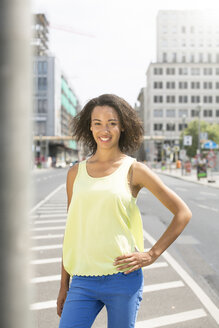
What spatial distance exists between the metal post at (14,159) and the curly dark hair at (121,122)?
200 cm

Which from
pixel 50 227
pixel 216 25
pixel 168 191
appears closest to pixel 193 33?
pixel 216 25

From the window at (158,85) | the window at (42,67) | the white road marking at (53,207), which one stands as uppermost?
the window at (42,67)

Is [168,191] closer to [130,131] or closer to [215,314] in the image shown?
[130,131]

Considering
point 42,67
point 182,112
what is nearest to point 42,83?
point 42,67

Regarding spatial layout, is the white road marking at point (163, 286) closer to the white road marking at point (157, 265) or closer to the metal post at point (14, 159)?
the white road marking at point (157, 265)

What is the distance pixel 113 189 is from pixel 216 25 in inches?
5423

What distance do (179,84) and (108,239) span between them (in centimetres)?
11660

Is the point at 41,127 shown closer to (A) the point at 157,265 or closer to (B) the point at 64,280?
(A) the point at 157,265

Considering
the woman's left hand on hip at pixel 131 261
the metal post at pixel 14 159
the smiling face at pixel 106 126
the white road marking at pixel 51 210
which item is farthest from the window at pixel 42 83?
the metal post at pixel 14 159

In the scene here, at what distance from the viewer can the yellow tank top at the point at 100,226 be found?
2.39 metres

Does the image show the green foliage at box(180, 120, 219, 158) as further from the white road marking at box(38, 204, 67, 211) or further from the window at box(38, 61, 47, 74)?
the white road marking at box(38, 204, 67, 211)

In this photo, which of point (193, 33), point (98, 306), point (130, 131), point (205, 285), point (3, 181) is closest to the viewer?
point (3, 181)

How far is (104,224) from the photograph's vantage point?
2.40 metres

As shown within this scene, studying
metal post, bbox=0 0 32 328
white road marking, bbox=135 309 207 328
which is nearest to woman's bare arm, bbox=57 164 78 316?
metal post, bbox=0 0 32 328
